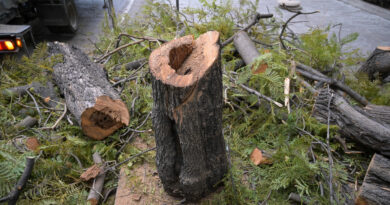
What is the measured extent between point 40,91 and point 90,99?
3.07ft

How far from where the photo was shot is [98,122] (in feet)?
8.15

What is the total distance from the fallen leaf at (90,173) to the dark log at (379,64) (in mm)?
3536

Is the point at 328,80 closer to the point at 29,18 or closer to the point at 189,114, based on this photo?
the point at 189,114

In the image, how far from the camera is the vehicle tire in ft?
15.3

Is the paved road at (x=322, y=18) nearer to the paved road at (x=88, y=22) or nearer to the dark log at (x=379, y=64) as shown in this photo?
the paved road at (x=88, y=22)

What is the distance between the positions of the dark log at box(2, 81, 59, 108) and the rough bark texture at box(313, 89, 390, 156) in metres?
2.80

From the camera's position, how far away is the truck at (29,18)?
3.04 m

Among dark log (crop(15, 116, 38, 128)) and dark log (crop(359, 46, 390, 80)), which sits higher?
dark log (crop(359, 46, 390, 80))

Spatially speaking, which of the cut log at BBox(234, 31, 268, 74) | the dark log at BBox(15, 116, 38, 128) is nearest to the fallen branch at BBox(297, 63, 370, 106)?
the cut log at BBox(234, 31, 268, 74)

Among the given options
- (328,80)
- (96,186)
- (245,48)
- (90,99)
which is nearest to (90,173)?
(96,186)

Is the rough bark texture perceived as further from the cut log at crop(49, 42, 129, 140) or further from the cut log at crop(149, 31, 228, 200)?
the cut log at crop(49, 42, 129, 140)

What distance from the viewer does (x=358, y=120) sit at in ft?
7.42

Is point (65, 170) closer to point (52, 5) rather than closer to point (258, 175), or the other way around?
point (258, 175)

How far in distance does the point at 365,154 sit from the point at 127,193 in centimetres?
213
